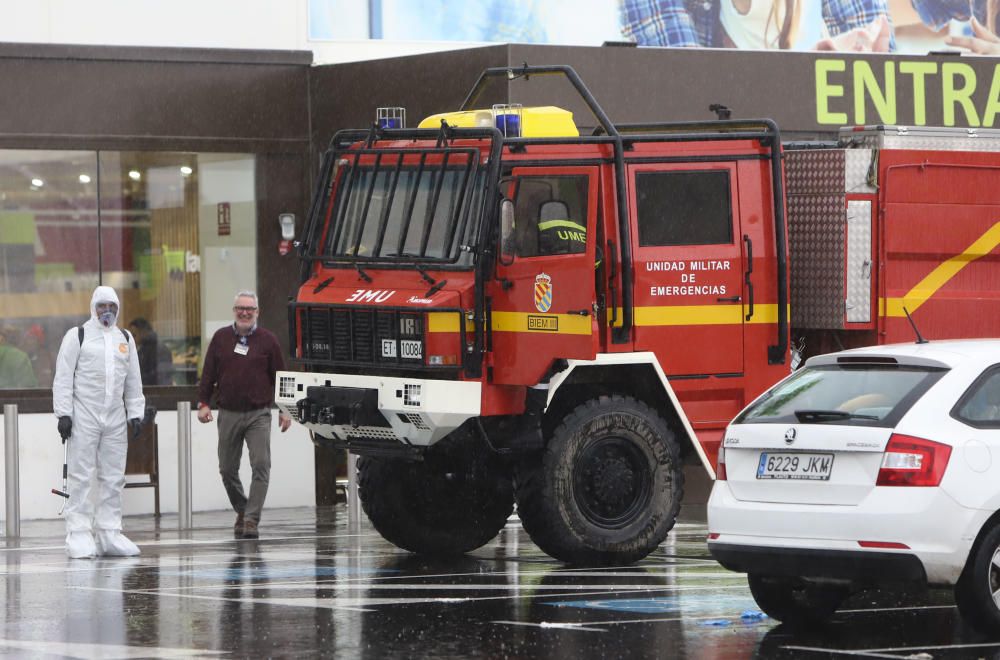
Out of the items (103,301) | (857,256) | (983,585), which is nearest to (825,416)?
(983,585)

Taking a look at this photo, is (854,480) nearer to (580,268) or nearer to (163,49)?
(580,268)

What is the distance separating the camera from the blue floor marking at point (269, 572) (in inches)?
477

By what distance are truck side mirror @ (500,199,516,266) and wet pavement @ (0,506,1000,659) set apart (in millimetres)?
2060

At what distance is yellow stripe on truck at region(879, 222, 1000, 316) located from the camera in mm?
13242

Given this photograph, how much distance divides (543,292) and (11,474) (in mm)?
6094

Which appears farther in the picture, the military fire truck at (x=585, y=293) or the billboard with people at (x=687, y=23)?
the billboard with people at (x=687, y=23)

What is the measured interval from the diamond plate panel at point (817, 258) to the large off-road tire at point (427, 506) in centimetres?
252

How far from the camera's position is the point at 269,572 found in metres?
12.4

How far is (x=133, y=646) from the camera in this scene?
29.7 feet

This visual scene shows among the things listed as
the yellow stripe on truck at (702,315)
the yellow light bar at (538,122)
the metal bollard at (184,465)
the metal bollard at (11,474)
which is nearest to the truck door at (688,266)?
the yellow stripe on truck at (702,315)

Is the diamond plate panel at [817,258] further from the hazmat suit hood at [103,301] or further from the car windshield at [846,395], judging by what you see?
the hazmat suit hood at [103,301]

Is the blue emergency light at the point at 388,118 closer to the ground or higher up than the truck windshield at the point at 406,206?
higher up

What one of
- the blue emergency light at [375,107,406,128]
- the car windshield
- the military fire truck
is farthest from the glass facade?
the car windshield

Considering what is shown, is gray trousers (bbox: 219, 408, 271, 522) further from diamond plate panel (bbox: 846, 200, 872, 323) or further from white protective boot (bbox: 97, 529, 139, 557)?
diamond plate panel (bbox: 846, 200, 872, 323)
